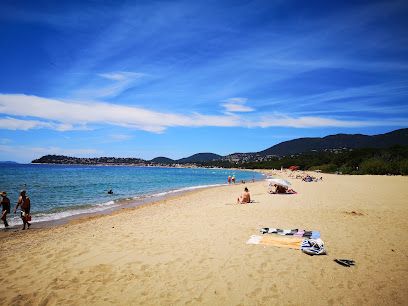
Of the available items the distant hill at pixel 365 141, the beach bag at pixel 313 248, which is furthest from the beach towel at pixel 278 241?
the distant hill at pixel 365 141

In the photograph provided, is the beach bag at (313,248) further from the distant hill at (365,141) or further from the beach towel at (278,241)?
the distant hill at (365,141)

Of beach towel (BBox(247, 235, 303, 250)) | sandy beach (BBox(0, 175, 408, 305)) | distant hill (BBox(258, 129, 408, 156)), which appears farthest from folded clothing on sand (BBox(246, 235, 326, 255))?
distant hill (BBox(258, 129, 408, 156))

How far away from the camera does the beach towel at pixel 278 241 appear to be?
806cm

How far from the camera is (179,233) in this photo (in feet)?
32.8

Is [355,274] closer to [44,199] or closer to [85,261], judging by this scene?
[85,261]

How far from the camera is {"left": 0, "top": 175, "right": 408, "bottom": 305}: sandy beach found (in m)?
5.38

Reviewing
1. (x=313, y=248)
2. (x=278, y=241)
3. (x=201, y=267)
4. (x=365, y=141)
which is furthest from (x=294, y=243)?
(x=365, y=141)

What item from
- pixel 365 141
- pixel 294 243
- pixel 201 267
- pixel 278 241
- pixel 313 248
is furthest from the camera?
pixel 365 141

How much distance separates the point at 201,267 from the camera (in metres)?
6.73

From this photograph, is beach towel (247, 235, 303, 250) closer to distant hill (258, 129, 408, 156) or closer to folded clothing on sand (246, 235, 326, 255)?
folded clothing on sand (246, 235, 326, 255)

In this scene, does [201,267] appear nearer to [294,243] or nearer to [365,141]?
[294,243]

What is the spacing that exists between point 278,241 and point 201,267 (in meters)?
2.98

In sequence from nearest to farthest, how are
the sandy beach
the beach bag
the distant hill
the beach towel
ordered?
the sandy beach → the beach bag → the beach towel → the distant hill

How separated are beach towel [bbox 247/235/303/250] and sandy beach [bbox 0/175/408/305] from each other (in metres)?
0.30
